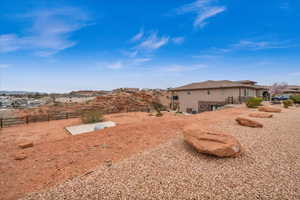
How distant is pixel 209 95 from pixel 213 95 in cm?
59

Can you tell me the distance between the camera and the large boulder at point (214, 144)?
3.82 m

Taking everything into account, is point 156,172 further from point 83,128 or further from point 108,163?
point 83,128

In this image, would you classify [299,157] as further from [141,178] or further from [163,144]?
[141,178]

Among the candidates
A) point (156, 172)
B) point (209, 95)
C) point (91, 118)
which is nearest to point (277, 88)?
point (209, 95)

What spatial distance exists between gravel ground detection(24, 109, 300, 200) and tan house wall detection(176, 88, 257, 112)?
17.3 m

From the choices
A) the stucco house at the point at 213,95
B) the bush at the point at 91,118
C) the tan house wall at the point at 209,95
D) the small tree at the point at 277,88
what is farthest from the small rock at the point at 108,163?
the small tree at the point at 277,88

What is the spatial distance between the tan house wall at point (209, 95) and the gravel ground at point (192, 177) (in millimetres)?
17305

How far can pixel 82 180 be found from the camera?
3336 mm

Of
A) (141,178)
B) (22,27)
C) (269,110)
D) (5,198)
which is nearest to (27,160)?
(5,198)

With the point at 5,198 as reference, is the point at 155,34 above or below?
above

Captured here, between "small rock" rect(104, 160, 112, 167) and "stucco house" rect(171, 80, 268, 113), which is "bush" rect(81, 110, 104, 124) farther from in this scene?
"stucco house" rect(171, 80, 268, 113)

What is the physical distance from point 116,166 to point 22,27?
1539 centimetres

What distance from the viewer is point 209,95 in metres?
22.0

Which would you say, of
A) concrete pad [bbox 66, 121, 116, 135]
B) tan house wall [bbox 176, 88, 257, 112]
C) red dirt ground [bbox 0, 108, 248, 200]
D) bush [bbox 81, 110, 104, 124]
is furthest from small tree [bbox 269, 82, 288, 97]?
bush [bbox 81, 110, 104, 124]
